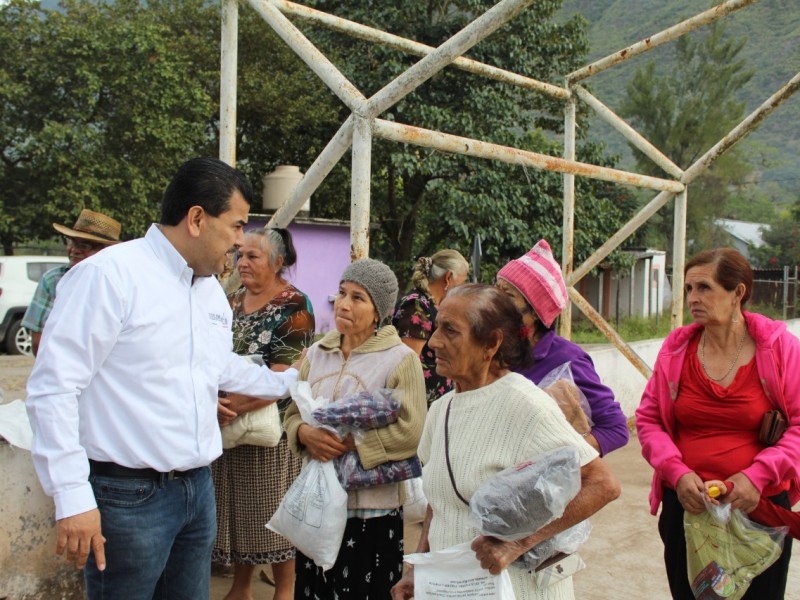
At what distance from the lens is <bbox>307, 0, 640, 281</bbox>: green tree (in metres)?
14.9

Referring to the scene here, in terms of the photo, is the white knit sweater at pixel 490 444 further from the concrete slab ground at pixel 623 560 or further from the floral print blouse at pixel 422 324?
the concrete slab ground at pixel 623 560

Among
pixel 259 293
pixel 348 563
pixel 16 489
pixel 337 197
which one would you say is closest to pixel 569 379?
pixel 348 563

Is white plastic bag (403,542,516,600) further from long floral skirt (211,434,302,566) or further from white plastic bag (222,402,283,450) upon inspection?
long floral skirt (211,434,302,566)

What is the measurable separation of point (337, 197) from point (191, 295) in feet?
55.0

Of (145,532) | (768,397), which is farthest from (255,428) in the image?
(768,397)

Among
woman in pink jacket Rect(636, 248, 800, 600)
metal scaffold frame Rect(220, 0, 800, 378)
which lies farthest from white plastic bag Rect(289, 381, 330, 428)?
woman in pink jacket Rect(636, 248, 800, 600)

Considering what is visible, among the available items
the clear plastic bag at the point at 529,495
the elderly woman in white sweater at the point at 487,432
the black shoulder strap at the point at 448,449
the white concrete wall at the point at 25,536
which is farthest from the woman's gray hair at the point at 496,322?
the white concrete wall at the point at 25,536

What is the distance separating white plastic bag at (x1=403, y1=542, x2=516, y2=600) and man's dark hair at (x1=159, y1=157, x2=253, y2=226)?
1.15 metres

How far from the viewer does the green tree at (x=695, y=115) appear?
33.5m

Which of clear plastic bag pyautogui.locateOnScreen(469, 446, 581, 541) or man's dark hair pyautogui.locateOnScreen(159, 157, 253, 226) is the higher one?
man's dark hair pyautogui.locateOnScreen(159, 157, 253, 226)

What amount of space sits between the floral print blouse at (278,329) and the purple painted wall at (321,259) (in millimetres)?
13329

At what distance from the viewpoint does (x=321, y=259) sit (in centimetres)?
1778

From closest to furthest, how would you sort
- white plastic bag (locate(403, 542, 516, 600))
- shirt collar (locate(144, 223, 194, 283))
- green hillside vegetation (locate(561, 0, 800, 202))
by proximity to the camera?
white plastic bag (locate(403, 542, 516, 600)), shirt collar (locate(144, 223, 194, 283)), green hillside vegetation (locate(561, 0, 800, 202))

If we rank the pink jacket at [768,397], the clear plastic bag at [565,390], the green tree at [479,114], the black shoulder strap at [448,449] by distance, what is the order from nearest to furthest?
the black shoulder strap at [448,449]
the clear plastic bag at [565,390]
the pink jacket at [768,397]
the green tree at [479,114]
